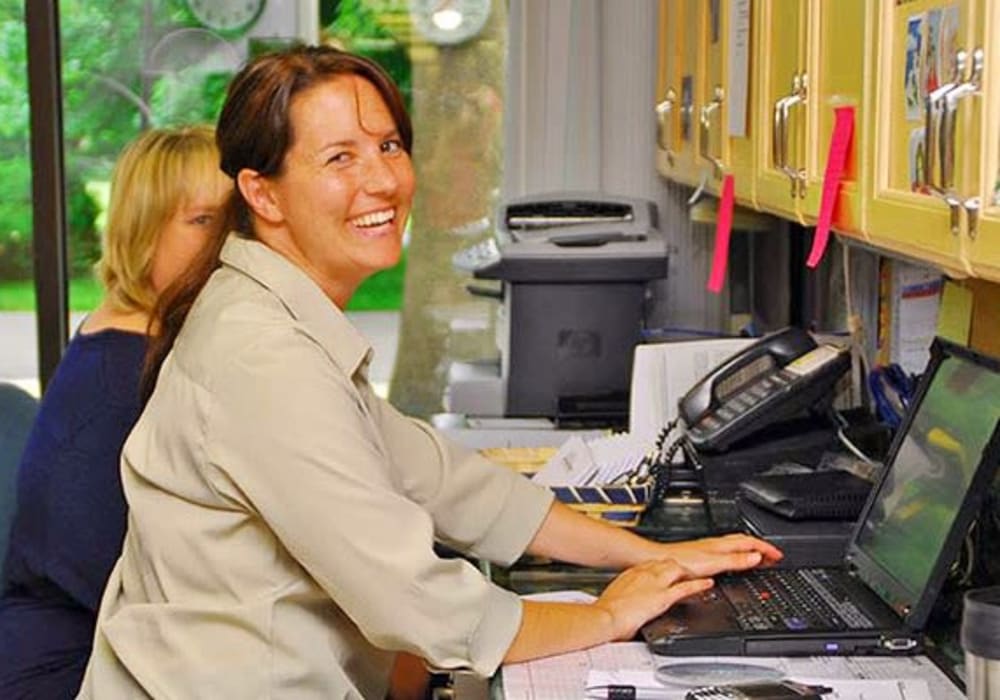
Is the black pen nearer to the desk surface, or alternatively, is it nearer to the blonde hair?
the desk surface

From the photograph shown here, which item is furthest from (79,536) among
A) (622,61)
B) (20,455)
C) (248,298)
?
(622,61)

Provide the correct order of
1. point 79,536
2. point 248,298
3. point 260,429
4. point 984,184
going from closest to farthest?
point 984,184
point 260,429
point 248,298
point 79,536

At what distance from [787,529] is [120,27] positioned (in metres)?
2.62

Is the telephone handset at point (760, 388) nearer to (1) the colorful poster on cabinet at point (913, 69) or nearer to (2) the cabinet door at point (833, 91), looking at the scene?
(2) the cabinet door at point (833, 91)

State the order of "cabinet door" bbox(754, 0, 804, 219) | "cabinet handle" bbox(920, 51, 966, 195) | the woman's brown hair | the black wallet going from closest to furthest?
"cabinet handle" bbox(920, 51, 966, 195) < the woman's brown hair < the black wallet < "cabinet door" bbox(754, 0, 804, 219)

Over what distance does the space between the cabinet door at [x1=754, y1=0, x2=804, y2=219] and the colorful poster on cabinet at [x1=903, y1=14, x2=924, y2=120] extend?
511 mm

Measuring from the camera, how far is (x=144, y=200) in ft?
9.79

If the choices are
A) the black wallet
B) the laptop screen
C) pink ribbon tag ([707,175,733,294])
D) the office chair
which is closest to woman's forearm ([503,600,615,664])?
the laptop screen

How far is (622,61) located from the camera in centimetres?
432

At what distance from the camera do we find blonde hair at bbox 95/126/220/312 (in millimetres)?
2959

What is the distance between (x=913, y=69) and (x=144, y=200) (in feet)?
4.73

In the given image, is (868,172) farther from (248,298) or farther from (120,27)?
(120,27)

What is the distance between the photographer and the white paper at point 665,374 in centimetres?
316

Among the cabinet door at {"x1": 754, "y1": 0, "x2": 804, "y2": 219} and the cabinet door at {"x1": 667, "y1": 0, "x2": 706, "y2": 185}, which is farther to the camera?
the cabinet door at {"x1": 667, "y1": 0, "x2": 706, "y2": 185}
